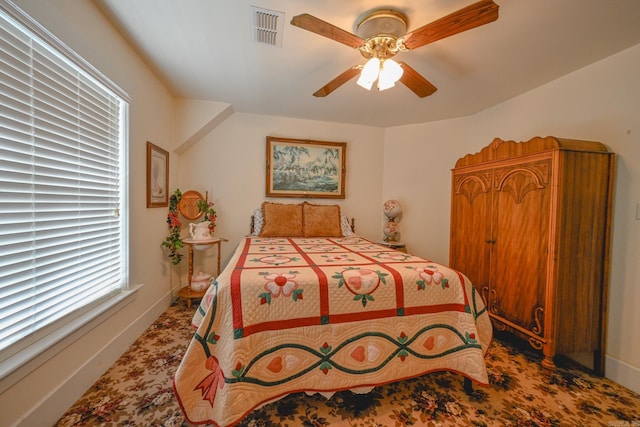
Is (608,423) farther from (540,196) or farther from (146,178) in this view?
(146,178)

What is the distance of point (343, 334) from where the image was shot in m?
1.31

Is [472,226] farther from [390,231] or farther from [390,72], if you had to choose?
[390,72]

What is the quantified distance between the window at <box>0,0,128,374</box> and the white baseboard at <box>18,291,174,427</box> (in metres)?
0.32

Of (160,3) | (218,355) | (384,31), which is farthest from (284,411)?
(160,3)

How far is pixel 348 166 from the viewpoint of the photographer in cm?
348

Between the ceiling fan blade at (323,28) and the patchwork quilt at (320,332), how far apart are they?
1378mm

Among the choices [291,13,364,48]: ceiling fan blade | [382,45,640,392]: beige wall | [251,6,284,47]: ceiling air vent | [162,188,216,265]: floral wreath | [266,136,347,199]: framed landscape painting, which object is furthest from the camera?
[266,136,347,199]: framed landscape painting

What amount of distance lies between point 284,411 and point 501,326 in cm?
183

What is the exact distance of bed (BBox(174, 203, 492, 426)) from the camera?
1.14 m

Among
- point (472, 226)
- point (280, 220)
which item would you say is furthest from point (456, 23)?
point (280, 220)

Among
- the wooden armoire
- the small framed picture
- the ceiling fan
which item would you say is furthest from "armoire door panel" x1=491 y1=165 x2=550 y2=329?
the small framed picture

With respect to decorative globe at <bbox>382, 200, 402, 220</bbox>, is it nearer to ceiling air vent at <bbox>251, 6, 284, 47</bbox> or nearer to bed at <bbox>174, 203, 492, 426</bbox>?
bed at <bbox>174, 203, 492, 426</bbox>

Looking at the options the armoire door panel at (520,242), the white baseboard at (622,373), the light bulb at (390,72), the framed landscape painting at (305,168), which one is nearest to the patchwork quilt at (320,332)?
→ the armoire door panel at (520,242)

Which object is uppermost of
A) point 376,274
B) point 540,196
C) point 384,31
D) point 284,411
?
point 384,31
